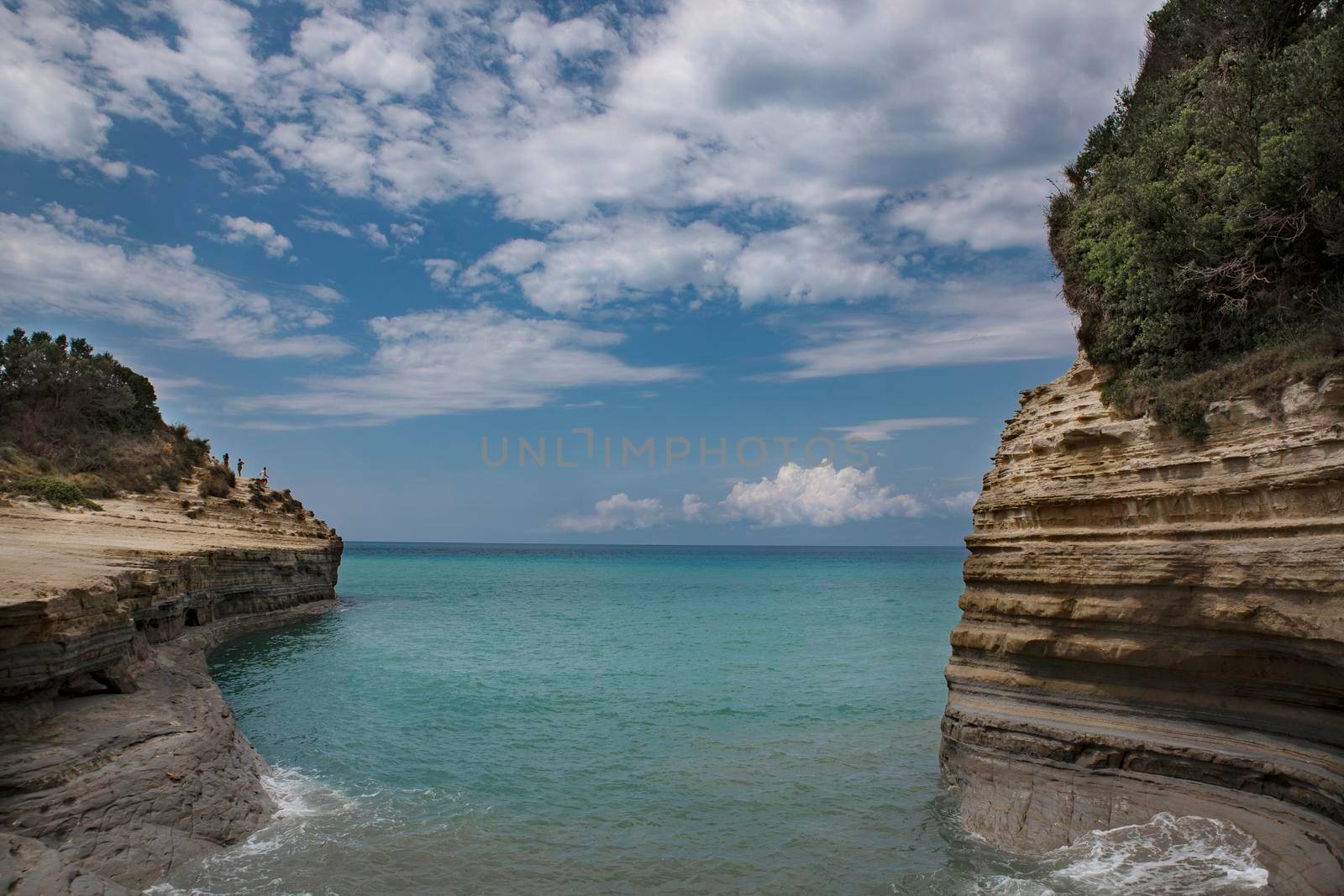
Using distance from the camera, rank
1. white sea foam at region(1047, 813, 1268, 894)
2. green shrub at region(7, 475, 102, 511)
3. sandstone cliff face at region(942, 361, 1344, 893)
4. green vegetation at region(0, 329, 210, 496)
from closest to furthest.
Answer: sandstone cliff face at region(942, 361, 1344, 893)
white sea foam at region(1047, 813, 1268, 894)
green shrub at region(7, 475, 102, 511)
green vegetation at region(0, 329, 210, 496)

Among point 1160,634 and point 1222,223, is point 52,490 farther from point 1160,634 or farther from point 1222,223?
point 1222,223

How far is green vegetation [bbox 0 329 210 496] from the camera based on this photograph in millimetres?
31984

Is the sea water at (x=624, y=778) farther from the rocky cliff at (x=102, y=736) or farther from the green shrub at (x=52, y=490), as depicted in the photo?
the green shrub at (x=52, y=490)

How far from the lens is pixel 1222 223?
1085cm

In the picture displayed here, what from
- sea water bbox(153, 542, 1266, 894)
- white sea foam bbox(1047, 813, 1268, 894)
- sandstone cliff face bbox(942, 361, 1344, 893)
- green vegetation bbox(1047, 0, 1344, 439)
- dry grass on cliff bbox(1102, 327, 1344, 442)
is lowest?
sea water bbox(153, 542, 1266, 894)

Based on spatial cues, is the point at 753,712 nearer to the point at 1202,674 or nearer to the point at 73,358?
the point at 1202,674

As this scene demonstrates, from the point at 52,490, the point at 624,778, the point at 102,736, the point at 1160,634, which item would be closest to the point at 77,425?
the point at 52,490

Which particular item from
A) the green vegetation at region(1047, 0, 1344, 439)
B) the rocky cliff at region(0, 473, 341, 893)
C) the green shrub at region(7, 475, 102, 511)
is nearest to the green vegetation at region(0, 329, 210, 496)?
the green shrub at region(7, 475, 102, 511)

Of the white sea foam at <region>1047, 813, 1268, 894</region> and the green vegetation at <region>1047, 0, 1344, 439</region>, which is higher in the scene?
the green vegetation at <region>1047, 0, 1344, 439</region>

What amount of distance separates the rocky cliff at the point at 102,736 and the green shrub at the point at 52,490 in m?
7.96

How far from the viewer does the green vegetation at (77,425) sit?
3198cm

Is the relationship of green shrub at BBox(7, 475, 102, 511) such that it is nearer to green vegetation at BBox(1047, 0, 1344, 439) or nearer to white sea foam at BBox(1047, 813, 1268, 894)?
white sea foam at BBox(1047, 813, 1268, 894)

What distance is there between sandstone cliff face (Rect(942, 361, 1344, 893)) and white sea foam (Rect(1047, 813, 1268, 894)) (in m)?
0.18

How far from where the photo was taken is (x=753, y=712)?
18688 millimetres
